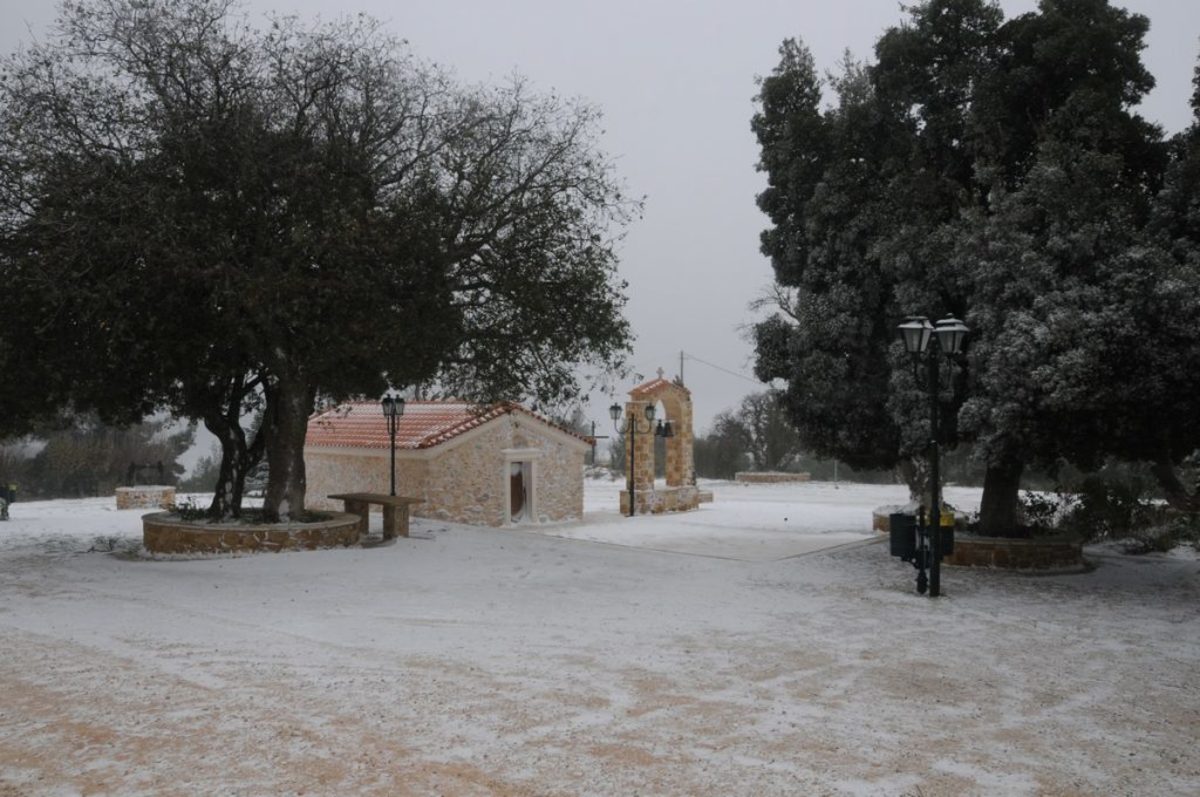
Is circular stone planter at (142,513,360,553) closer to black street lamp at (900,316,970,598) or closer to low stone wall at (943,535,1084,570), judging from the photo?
black street lamp at (900,316,970,598)

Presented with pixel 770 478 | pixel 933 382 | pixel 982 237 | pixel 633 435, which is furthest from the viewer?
pixel 770 478

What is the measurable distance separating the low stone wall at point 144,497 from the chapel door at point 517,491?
954cm

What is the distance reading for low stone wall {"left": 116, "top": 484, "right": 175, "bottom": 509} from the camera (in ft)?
80.3

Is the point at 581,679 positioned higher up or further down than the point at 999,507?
further down

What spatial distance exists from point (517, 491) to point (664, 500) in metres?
5.76

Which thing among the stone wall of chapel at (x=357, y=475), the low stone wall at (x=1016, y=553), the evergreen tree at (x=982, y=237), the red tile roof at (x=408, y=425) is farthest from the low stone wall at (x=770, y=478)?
the low stone wall at (x=1016, y=553)

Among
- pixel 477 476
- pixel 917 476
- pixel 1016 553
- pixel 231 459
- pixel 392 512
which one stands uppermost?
pixel 231 459

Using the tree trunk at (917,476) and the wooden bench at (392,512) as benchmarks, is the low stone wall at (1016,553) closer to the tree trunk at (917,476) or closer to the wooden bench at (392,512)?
the tree trunk at (917,476)

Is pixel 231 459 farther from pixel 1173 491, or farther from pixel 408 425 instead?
pixel 1173 491

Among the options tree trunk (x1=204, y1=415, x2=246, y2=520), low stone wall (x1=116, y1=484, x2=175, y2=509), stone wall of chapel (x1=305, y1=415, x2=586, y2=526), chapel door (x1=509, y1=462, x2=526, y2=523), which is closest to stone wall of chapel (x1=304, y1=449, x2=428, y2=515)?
stone wall of chapel (x1=305, y1=415, x2=586, y2=526)

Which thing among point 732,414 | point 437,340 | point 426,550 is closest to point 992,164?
point 437,340

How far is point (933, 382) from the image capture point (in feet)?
38.5

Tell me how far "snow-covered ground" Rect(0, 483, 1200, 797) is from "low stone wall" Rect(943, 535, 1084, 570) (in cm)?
50

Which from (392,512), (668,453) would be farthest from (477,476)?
(668,453)
